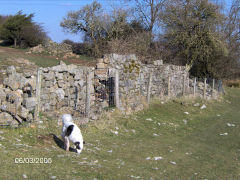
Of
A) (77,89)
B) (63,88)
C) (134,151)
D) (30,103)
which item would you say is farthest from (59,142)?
(77,89)

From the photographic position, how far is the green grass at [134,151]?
202 inches

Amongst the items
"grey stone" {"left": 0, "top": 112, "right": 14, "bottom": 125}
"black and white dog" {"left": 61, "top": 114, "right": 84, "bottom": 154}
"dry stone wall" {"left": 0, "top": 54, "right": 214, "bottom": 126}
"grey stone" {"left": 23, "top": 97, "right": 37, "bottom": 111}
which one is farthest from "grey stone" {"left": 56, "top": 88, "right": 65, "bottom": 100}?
"black and white dog" {"left": 61, "top": 114, "right": 84, "bottom": 154}

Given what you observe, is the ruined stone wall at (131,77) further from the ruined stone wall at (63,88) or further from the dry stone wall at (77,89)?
the ruined stone wall at (63,88)

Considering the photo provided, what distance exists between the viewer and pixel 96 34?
2842 centimetres

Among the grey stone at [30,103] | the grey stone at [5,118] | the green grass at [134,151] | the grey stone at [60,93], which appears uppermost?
the grey stone at [60,93]

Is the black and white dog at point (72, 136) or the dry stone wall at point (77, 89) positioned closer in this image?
the black and white dog at point (72, 136)

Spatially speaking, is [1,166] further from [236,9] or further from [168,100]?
[236,9]

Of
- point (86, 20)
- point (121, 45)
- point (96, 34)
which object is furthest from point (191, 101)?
point (86, 20)

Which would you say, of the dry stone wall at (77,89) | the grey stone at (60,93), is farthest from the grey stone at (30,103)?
the grey stone at (60,93)

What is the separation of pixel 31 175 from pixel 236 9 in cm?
3096

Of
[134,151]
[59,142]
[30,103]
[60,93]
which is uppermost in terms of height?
[60,93]

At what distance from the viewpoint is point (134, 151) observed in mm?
7262

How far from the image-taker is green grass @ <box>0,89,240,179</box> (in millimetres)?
5121

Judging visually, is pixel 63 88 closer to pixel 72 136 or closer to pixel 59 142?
pixel 59 142
